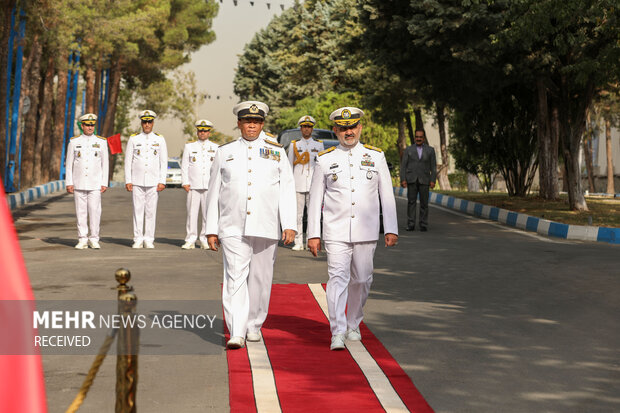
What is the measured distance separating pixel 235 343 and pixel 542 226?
1208cm

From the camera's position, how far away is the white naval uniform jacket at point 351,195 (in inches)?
306

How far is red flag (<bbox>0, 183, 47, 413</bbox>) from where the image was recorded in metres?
1.25

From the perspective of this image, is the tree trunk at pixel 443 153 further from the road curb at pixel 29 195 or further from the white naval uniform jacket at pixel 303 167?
the white naval uniform jacket at pixel 303 167

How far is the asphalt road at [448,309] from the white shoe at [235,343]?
26cm

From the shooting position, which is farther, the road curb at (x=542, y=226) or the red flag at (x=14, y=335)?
the road curb at (x=542, y=226)

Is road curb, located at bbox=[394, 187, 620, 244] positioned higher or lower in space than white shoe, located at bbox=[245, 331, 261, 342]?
higher

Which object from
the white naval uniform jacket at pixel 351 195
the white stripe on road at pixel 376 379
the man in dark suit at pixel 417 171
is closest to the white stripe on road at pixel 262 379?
the white stripe on road at pixel 376 379

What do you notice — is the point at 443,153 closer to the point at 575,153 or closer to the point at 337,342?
the point at 575,153

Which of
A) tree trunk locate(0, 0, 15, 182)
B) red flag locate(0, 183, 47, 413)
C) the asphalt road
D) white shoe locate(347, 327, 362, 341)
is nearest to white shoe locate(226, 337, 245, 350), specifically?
the asphalt road

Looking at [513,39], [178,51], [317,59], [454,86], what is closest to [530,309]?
[513,39]

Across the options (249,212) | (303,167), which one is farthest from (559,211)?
(249,212)

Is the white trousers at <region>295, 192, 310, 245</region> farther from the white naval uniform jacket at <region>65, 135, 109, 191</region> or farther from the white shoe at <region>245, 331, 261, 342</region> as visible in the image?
the white shoe at <region>245, 331, 261, 342</region>

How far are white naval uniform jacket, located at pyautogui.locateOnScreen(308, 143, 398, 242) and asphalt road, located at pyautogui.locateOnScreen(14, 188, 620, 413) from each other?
100cm

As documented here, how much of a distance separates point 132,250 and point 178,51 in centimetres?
5081
